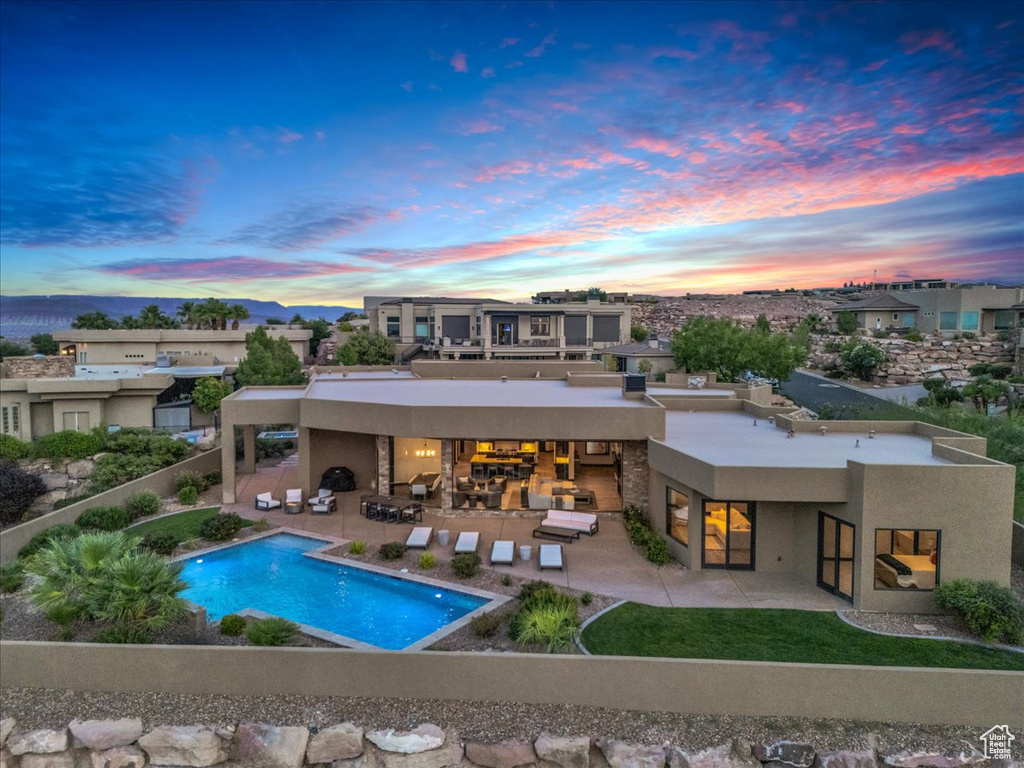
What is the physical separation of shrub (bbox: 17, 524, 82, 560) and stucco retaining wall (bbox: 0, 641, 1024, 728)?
6.62 metres

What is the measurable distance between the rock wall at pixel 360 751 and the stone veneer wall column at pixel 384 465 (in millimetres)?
10103

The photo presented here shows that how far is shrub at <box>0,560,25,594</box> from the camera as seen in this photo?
13.1 meters

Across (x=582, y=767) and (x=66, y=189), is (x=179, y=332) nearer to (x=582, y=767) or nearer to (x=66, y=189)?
(x=66, y=189)

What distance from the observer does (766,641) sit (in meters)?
10.2

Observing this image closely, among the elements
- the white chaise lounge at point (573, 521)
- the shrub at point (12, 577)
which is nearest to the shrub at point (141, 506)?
the shrub at point (12, 577)

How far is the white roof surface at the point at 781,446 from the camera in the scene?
13.2 metres

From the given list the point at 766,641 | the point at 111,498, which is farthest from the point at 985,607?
the point at 111,498

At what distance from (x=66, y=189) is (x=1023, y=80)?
27895mm

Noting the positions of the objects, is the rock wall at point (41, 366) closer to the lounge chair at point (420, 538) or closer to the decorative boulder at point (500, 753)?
the lounge chair at point (420, 538)

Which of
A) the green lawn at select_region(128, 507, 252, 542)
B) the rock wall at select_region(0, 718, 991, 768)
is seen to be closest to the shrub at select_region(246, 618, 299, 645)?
the rock wall at select_region(0, 718, 991, 768)

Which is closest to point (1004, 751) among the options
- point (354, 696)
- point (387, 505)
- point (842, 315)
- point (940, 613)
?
point (940, 613)

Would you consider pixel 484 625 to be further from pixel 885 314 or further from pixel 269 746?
pixel 885 314

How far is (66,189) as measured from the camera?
1998cm

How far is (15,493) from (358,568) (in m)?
12.5
